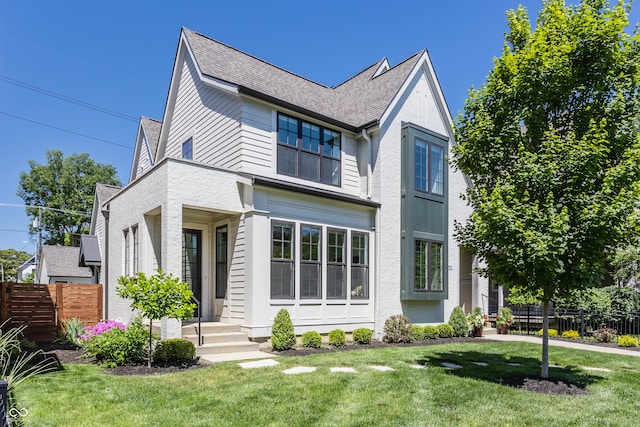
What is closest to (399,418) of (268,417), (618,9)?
(268,417)

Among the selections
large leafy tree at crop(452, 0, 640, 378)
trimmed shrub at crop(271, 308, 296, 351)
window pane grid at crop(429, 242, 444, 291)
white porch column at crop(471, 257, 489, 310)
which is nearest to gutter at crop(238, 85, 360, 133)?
window pane grid at crop(429, 242, 444, 291)

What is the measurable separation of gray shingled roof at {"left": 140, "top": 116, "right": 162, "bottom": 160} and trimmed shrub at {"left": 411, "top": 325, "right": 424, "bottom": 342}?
38.1ft

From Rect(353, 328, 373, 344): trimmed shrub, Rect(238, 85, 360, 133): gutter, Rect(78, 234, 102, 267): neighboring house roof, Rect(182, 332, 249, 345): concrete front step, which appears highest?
Rect(238, 85, 360, 133): gutter

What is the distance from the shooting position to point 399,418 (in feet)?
17.1

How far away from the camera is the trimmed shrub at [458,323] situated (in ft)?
47.6

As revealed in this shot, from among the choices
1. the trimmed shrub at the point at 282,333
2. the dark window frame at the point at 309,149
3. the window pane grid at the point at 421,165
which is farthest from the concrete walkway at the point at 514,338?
the window pane grid at the point at 421,165

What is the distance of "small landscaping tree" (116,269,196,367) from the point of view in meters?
8.16

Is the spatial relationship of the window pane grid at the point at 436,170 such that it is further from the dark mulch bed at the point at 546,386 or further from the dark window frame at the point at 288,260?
the dark mulch bed at the point at 546,386

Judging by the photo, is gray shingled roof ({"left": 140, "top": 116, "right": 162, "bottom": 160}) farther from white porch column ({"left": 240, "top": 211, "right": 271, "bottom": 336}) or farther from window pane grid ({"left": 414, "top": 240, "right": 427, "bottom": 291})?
window pane grid ({"left": 414, "top": 240, "right": 427, "bottom": 291})

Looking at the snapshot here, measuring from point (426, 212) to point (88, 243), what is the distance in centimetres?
1441

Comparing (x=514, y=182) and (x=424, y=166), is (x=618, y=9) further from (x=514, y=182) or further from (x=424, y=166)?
(x=424, y=166)

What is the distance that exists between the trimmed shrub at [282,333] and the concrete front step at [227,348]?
18.1 inches

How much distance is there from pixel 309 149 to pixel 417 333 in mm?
6326

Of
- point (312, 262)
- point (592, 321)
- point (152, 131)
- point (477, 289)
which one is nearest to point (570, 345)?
point (592, 321)
